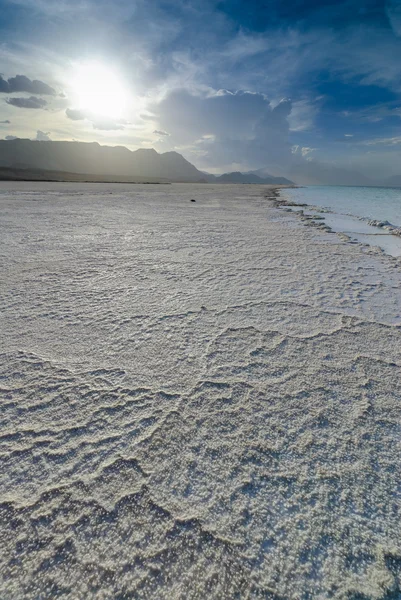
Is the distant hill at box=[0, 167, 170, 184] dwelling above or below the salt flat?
above

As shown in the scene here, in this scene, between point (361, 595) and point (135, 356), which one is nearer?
point (361, 595)

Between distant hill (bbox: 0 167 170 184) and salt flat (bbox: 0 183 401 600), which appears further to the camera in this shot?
distant hill (bbox: 0 167 170 184)

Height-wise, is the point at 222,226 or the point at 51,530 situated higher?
the point at 222,226

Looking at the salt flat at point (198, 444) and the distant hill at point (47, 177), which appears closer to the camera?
the salt flat at point (198, 444)

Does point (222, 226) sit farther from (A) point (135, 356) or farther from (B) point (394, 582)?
(B) point (394, 582)

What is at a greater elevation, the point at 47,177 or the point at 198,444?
the point at 47,177

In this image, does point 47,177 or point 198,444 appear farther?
point 47,177

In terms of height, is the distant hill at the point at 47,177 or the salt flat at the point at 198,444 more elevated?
the distant hill at the point at 47,177

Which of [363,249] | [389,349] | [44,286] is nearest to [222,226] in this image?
[363,249]
